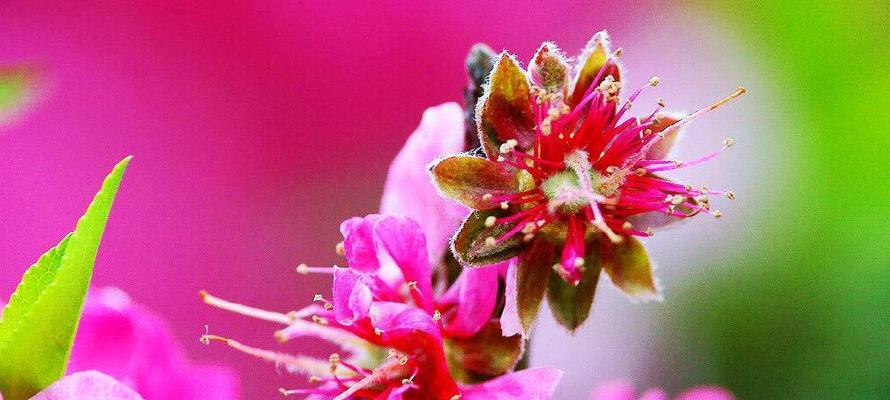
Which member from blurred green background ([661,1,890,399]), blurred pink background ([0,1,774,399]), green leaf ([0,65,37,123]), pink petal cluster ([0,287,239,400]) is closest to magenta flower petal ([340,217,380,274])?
pink petal cluster ([0,287,239,400])

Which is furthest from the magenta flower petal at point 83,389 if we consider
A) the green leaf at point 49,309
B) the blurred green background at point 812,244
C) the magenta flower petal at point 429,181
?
the blurred green background at point 812,244

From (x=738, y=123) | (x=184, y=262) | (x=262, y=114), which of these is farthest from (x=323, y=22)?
(x=738, y=123)

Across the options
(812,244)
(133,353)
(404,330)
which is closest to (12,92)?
(133,353)

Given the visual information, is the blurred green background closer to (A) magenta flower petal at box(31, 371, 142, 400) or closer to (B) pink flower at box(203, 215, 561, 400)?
(B) pink flower at box(203, 215, 561, 400)

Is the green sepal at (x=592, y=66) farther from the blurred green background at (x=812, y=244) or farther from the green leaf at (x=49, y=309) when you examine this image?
the blurred green background at (x=812, y=244)

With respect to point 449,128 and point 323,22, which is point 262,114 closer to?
point 323,22

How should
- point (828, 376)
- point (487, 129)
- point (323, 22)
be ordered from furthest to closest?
point (323, 22) < point (828, 376) < point (487, 129)
